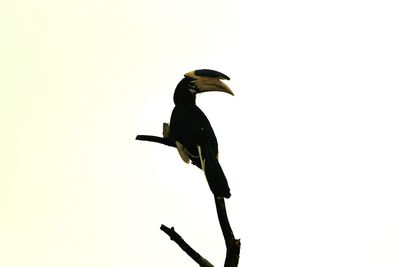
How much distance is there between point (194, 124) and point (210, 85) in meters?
0.52

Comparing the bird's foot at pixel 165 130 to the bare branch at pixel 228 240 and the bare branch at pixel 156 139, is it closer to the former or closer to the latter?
the bare branch at pixel 156 139

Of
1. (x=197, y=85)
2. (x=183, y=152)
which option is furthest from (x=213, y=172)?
(x=197, y=85)

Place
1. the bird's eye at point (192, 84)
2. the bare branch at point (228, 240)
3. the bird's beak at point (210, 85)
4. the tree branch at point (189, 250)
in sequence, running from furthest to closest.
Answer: the bird's eye at point (192, 84), the bird's beak at point (210, 85), the tree branch at point (189, 250), the bare branch at point (228, 240)

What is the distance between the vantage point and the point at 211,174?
683cm

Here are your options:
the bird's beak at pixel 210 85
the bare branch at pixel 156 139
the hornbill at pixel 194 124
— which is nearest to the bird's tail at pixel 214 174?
the hornbill at pixel 194 124

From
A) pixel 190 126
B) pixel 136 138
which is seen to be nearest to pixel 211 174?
pixel 190 126

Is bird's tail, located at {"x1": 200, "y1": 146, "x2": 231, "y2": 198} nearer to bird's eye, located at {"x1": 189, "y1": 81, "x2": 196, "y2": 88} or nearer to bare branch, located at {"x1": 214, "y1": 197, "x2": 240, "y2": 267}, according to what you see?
bare branch, located at {"x1": 214, "y1": 197, "x2": 240, "y2": 267}

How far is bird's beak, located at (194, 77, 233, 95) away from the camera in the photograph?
7359 mm

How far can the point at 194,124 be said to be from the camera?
738 cm

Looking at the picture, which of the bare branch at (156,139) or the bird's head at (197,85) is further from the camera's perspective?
the bare branch at (156,139)

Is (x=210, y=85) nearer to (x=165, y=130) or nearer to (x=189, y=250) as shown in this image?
(x=165, y=130)

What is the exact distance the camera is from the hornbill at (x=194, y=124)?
716 cm

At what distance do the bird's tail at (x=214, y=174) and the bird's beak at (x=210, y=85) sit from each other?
0.77m

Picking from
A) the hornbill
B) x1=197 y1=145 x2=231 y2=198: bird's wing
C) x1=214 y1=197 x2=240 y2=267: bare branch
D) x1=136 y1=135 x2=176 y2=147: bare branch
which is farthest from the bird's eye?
x1=214 y1=197 x2=240 y2=267: bare branch
